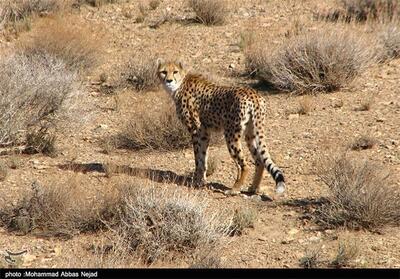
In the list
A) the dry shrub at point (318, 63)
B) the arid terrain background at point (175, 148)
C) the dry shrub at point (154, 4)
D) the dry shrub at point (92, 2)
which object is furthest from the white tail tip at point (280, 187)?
the dry shrub at point (92, 2)

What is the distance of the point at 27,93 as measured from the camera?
35.6 feet

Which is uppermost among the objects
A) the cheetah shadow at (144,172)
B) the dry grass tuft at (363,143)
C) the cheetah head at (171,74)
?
the cheetah head at (171,74)

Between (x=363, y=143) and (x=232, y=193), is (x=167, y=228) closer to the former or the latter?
(x=232, y=193)

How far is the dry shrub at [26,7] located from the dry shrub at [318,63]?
586 cm

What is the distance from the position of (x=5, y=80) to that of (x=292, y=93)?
432 cm

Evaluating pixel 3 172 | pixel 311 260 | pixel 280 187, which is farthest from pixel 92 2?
pixel 311 260

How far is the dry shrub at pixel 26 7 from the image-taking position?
16.9 m

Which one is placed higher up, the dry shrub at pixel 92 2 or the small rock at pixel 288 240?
the small rock at pixel 288 240

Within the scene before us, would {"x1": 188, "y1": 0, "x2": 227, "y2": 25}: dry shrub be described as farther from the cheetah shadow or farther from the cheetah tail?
the cheetah tail

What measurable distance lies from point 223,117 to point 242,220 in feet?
5.12

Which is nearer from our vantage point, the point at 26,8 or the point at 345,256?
the point at 345,256

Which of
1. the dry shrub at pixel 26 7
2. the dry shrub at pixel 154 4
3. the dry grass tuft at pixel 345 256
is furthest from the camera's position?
the dry shrub at pixel 154 4

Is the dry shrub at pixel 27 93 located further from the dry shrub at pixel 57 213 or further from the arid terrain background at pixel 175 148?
the dry shrub at pixel 57 213
